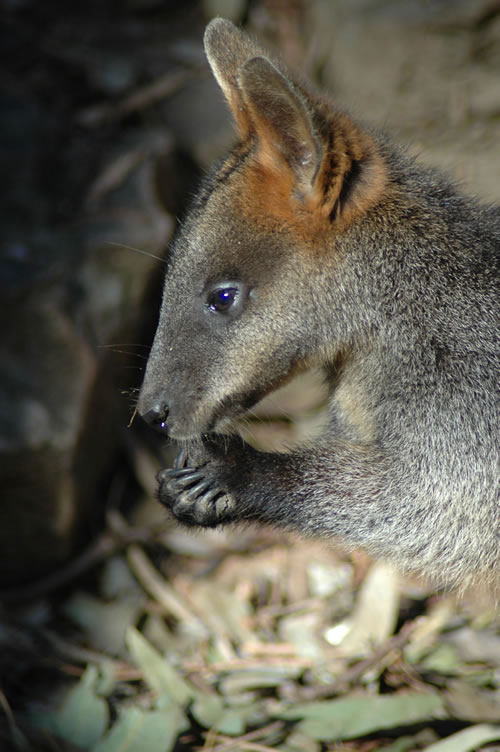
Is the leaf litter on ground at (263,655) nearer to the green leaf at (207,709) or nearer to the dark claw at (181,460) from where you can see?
the green leaf at (207,709)

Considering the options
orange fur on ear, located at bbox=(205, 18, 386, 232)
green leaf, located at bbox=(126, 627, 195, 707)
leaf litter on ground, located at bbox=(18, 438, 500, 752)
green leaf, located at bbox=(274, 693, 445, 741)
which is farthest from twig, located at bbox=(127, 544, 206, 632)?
orange fur on ear, located at bbox=(205, 18, 386, 232)

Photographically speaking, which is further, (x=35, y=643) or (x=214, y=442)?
(x=35, y=643)

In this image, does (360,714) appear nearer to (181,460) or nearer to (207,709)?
(207,709)

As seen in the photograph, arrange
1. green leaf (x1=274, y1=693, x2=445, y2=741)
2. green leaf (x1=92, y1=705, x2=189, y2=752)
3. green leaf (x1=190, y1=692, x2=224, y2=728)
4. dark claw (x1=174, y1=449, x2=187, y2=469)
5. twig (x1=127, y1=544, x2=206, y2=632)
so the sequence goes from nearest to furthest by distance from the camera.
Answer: dark claw (x1=174, y1=449, x2=187, y2=469) < green leaf (x1=92, y1=705, x2=189, y2=752) < green leaf (x1=274, y1=693, x2=445, y2=741) < green leaf (x1=190, y1=692, x2=224, y2=728) < twig (x1=127, y1=544, x2=206, y2=632)

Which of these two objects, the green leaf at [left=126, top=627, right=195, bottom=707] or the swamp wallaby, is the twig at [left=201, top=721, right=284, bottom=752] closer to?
the green leaf at [left=126, top=627, right=195, bottom=707]

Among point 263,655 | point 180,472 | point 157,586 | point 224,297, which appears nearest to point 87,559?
point 157,586

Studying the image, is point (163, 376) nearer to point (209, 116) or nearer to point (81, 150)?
point (81, 150)

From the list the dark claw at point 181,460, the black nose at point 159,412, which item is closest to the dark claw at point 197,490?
the dark claw at point 181,460

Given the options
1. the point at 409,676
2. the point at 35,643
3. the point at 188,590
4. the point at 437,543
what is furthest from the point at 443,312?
the point at 35,643
